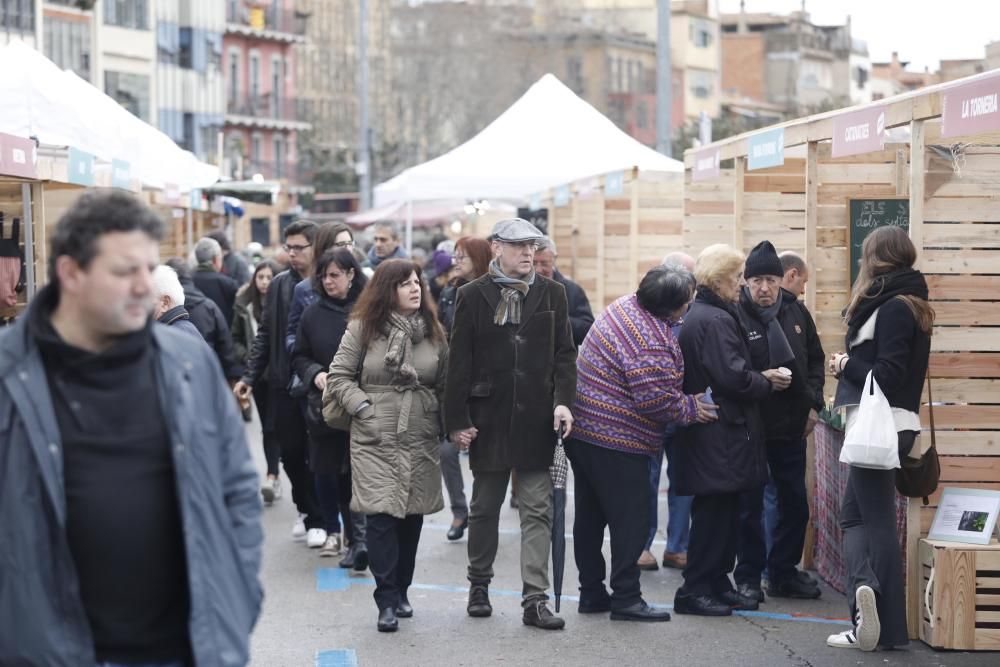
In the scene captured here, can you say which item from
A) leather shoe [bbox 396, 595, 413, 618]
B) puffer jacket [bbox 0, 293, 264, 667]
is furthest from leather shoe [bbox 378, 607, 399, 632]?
puffer jacket [bbox 0, 293, 264, 667]

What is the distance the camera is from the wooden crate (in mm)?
7238

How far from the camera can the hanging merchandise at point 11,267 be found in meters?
8.82

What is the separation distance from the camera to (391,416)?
311 inches

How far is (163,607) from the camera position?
375cm

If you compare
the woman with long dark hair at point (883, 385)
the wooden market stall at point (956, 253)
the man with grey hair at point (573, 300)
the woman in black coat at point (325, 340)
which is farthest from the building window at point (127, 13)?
the woman with long dark hair at point (883, 385)

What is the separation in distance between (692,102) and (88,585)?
8764 cm

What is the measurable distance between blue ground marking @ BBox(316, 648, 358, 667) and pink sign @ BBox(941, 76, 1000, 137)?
11.9 ft

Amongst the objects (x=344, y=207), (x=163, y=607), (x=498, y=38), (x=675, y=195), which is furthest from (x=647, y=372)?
(x=498, y=38)

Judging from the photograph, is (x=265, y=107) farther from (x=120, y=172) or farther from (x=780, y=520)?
(x=780, y=520)

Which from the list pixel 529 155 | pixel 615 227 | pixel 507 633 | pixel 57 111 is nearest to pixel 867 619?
pixel 507 633

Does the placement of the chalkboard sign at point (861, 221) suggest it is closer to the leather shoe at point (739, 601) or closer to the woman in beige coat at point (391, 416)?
the leather shoe at point (739, 601)

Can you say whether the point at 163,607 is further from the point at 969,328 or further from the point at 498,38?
the point at 498,38

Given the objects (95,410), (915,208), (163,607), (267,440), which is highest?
(915,208)

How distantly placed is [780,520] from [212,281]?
658 cm
